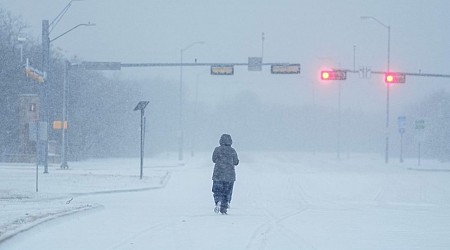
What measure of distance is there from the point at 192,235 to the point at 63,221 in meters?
3.20

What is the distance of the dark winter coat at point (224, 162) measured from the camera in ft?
61.5

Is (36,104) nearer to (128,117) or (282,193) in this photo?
(282,193)

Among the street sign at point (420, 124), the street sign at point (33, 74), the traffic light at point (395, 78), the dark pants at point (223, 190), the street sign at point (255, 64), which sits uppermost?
the street sign at point (255, 64)

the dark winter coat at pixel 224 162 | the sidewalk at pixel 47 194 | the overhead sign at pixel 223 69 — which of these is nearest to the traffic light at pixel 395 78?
the overhead sign at pixel 223 69

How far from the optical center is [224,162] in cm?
1884

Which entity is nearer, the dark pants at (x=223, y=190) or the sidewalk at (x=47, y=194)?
the sidewalk at (x=47, y=194)

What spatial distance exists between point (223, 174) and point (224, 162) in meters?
0.30

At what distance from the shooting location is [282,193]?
1124 inches

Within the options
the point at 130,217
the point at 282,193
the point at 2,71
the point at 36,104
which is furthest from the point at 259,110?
the point at 130,217

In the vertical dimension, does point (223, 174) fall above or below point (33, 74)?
below

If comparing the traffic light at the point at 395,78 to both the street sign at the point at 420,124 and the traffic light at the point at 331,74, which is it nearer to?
the traffic light at the point at 331,74

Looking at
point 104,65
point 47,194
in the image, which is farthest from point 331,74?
point 47,194

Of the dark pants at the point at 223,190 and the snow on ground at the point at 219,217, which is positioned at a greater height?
the dark pants at the point at 223,190

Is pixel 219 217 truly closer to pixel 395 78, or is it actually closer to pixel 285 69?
pixel 285 69
